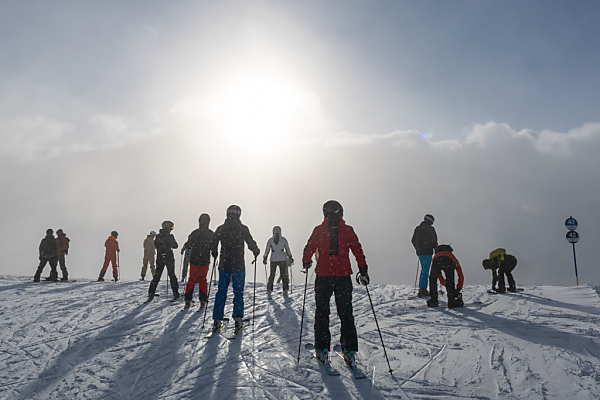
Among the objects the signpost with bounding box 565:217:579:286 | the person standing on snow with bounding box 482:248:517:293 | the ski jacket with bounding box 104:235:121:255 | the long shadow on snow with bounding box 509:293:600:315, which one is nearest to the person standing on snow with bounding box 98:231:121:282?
the ski jacket with bounding box 104:235:121:255

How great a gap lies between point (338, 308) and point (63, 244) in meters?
16.5

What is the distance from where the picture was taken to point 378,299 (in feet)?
36.2

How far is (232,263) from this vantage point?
6.76 metres

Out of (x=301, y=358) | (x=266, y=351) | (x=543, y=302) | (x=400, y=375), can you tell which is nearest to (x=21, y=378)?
(x=266, y=351)

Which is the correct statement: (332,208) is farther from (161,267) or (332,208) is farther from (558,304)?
(558,304)

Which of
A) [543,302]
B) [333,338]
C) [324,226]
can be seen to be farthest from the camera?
[543,302]

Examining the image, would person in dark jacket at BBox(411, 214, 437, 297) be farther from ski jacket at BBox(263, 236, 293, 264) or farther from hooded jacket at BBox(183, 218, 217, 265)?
hooded jacket at BBox(183, 218, 217, 265)

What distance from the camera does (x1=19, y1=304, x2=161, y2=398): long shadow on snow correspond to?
4441 mm

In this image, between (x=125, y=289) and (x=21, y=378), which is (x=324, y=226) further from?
(x=125, y=289)

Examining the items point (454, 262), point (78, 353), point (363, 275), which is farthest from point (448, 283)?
point (78, 353)

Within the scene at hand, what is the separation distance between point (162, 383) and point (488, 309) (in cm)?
799

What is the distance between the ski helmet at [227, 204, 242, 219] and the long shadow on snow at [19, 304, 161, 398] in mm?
3122

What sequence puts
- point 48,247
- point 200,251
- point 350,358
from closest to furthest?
point 350,358, point 200,251, point 48,247

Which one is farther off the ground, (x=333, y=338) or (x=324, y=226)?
(x=324, y=226)
